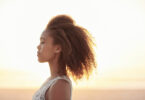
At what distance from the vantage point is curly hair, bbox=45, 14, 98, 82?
1831mm

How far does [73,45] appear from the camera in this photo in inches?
72.6

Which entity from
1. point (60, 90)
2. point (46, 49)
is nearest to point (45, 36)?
point (46, 49)

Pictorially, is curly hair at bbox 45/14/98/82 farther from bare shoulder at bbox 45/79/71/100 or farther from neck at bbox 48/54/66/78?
bare shoulder at bbox 45/79/71/100

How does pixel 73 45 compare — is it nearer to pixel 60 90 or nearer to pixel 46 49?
pixel 46 49

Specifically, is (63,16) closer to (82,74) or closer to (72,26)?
(72,26)

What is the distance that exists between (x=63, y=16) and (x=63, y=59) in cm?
21

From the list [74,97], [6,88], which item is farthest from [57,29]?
[6,88]

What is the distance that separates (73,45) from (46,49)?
13 centimetres

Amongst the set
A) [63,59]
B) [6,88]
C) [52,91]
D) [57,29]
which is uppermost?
[57,29]

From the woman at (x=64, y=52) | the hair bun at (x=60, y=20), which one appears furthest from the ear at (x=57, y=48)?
the hair bun at (x=60, y=20)

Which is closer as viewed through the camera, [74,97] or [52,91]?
[52,91]

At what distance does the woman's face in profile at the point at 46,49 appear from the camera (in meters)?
1.85

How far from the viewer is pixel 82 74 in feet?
6.28

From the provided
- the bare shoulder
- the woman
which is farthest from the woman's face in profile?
the bare shoulder
